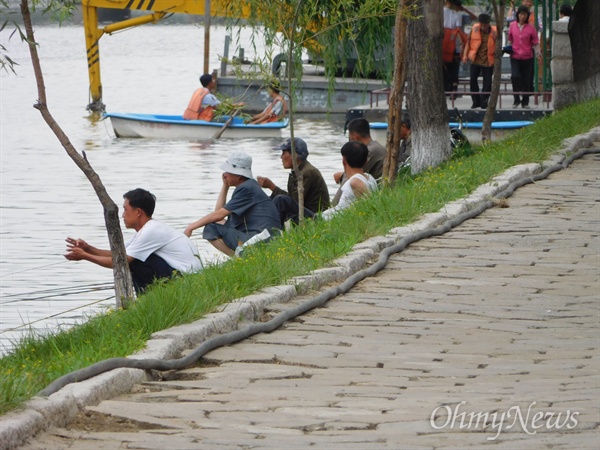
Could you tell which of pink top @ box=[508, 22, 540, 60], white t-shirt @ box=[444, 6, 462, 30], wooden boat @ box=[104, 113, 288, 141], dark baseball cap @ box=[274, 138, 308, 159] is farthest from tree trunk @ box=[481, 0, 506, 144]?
wooden boat @ box=[104, 113, 288, 141]

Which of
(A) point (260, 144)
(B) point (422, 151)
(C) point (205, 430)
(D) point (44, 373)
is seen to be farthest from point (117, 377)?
(A) point (260, 144)

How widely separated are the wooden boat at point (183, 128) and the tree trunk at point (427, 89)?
14836 millimetres

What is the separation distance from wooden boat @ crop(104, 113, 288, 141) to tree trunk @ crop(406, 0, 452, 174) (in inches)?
584

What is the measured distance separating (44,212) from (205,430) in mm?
14743

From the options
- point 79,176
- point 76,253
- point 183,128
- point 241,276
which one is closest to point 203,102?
point 183,128

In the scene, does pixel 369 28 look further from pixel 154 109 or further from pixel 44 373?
pixel 154 109

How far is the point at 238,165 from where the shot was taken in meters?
11.9

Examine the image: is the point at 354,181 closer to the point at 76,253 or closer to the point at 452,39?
the point at 76,253

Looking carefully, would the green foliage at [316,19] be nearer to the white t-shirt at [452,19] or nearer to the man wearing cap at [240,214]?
the man wearing cap at [240,214]

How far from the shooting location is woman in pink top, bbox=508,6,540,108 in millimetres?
23312

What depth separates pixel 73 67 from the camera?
6184 centimetres

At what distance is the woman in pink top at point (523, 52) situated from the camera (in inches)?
918

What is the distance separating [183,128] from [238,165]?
18303mm

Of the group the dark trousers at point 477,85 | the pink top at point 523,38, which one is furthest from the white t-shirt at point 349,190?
the pink top at point 523,38
